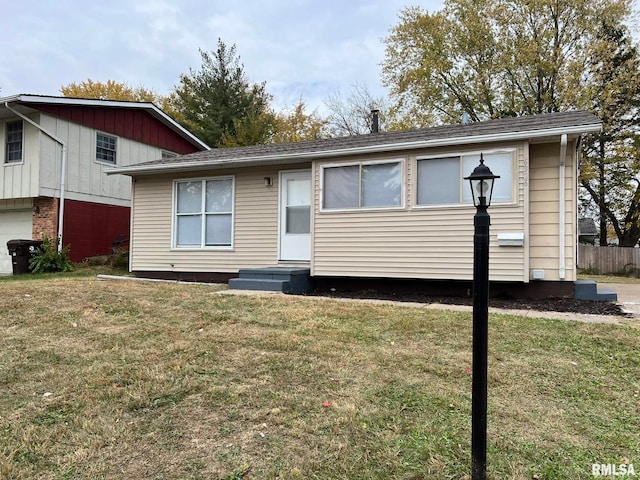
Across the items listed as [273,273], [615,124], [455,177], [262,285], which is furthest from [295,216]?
[615,124]

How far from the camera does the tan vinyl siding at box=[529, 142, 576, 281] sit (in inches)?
255

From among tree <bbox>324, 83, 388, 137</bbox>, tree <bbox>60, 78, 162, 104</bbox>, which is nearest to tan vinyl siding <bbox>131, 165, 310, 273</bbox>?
tree <bbox>324, 83, 388, 137</bbox>

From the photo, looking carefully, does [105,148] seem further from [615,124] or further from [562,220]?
[615,124]

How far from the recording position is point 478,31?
20.7 meters

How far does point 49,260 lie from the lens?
467 inches

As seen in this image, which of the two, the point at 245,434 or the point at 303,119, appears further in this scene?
the point at 303,119

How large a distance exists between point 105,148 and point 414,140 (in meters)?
11.1

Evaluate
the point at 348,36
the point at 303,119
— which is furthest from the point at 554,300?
the point at 303,119

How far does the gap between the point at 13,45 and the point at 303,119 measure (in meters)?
17.1

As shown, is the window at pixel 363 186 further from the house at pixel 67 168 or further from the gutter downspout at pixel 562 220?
the house at pixel 67 168

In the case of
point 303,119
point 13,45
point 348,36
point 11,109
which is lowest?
point 11,109

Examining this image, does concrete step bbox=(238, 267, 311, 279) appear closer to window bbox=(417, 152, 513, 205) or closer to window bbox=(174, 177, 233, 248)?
window bbox=(174, 177, 233, 248)

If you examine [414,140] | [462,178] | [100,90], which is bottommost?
[462,178]

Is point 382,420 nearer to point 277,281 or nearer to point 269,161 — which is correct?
point 277,281
